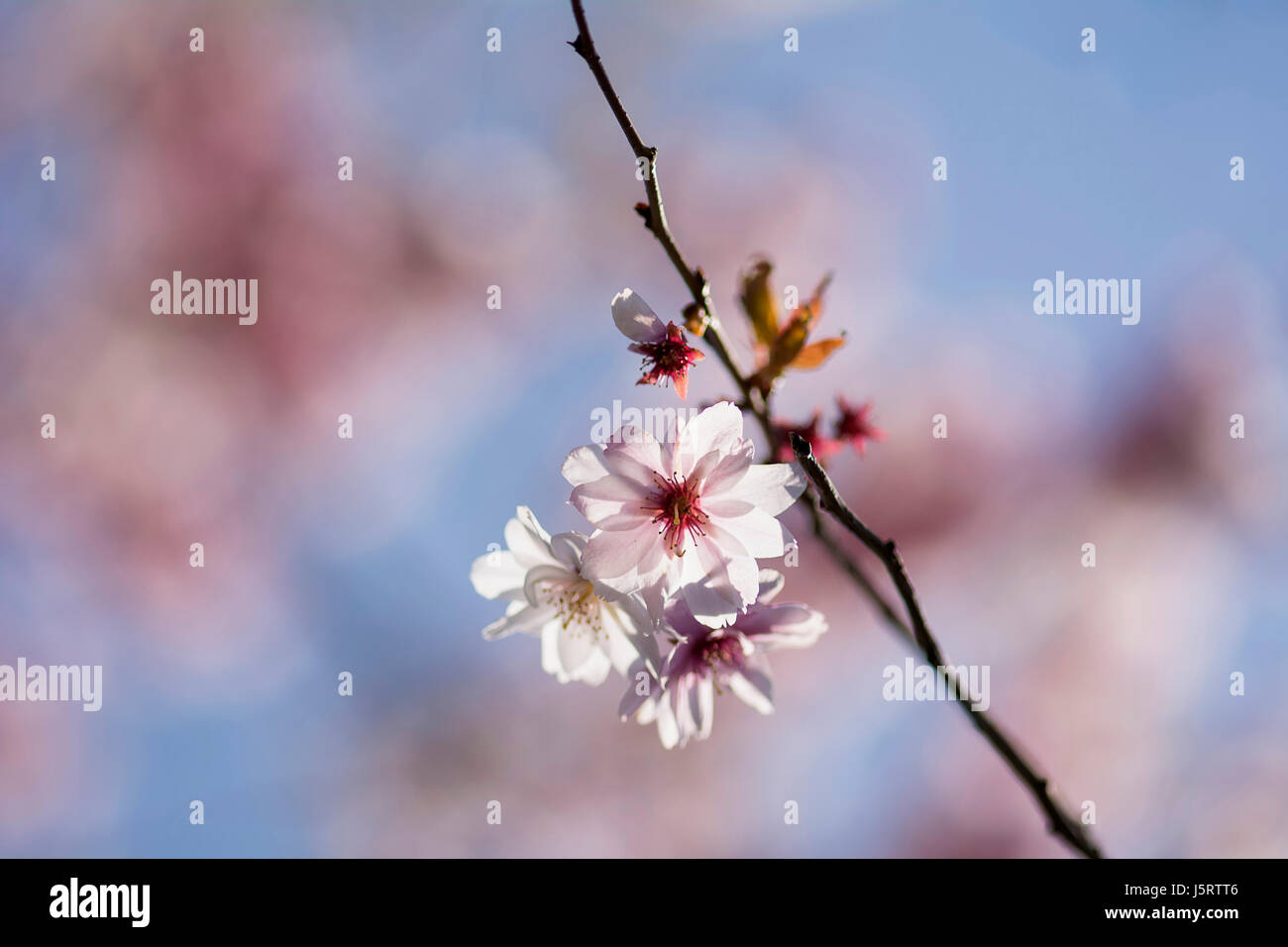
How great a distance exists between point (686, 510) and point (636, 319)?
0.97 feet

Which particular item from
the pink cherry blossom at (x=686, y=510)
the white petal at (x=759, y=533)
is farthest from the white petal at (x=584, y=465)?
the white petal at (x=759, y=533)

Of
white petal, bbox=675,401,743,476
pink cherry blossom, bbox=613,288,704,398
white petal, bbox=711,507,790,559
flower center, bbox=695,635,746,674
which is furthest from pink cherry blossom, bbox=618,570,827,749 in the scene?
pink cherry blossom, bbox=613,288,704,398

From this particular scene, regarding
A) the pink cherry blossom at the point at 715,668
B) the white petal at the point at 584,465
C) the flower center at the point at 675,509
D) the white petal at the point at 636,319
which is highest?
the white petal at the point at 636,319

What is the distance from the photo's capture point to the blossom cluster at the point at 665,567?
3.77ft

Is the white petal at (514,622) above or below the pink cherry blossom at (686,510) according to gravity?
below

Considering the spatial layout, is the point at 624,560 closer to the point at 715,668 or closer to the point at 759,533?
the point at 759,533

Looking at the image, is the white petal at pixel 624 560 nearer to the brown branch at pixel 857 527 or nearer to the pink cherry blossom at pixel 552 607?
the pink cherry blossom at pixel 552 607

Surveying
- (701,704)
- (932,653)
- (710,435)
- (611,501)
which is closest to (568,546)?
(611,501)

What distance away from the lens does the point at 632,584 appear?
44.8 inches

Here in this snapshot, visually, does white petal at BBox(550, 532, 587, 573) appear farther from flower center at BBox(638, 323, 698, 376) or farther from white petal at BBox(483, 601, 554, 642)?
flower center at BBox(638, 323, 698, 376)

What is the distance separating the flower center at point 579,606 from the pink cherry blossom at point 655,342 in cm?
39

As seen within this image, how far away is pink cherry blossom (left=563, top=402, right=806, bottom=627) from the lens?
1.15 m
